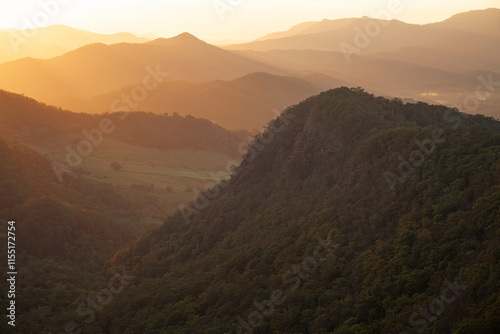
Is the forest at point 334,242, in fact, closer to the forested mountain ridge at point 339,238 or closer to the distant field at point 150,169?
the forested mountain ridge at point 339,238

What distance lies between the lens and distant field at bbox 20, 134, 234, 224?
322ft

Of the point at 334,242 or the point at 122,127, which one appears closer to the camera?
the point at 334,242

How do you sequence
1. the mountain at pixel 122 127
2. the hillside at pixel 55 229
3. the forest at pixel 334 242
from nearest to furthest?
1. the forest at pixel 334 242
2. the hillside at pixel 55 229
3. the mountain at pixel 122 127

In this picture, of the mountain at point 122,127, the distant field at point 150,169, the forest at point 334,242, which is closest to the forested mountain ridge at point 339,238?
the forest at point 334,242

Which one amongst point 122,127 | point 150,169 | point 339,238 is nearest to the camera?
point 339,238

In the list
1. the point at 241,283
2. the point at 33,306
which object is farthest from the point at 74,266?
the point at 241,283

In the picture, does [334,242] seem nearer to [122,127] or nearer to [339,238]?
[339,238]

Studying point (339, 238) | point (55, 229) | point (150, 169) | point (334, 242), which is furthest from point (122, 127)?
point (339, 238)

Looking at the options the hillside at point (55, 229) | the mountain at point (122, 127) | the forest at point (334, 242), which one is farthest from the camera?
the mountain at point (122, 127)

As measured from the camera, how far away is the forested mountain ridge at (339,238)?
82.7 ft

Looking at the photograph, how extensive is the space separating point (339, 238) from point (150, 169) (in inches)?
3811

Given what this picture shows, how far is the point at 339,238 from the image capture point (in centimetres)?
3472

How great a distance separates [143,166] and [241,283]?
9688 cm

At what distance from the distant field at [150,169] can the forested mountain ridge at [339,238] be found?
37.4 meters
